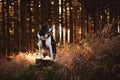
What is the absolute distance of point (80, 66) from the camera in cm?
887

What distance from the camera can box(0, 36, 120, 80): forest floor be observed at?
865 cm

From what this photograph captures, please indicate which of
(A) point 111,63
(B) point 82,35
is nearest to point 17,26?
(B) point 82,35

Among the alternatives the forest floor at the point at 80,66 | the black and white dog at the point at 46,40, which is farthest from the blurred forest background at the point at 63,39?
the black and white dog at the point at 46,40

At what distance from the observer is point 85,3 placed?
1292 cm

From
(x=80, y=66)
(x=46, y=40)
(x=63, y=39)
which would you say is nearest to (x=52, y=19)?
(x=63, y=39)

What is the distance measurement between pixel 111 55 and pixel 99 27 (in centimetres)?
432

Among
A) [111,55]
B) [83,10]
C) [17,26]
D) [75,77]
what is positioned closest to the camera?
[75,77]

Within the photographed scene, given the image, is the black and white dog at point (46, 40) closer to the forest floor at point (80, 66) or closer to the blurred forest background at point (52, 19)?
the forest floor at point (80, 66)

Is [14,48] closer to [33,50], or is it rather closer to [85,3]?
[33,50]

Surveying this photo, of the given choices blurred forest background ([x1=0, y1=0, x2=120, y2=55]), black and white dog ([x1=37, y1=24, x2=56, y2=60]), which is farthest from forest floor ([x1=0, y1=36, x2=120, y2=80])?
blurred forest background ([x1=0, y1=0, x2=120, y2=55])

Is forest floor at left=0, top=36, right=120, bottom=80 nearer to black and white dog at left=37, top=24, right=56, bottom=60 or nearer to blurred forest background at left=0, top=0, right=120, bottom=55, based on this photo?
black and white dog at left=37, top=24, right=56, bottom=60

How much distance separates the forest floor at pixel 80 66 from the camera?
8.65m

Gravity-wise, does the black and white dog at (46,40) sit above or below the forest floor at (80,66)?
above

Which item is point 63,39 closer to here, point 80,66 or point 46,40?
point 46,40
